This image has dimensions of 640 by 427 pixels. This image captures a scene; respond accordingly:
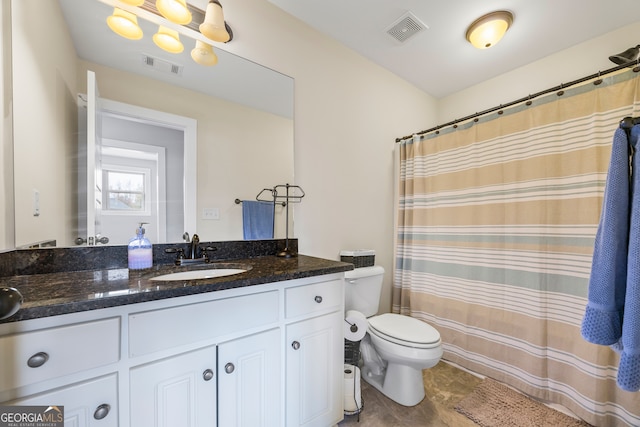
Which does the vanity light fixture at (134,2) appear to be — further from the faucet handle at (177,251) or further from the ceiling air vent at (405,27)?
the ceiling air vent at (405,27)

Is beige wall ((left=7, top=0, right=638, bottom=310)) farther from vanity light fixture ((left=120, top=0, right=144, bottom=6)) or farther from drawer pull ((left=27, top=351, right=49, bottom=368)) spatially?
drawer pull ((left=27, top=351, right=49, bottom=368))

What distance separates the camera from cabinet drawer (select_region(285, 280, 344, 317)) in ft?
3.49

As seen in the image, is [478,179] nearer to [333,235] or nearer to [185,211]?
[333,235]

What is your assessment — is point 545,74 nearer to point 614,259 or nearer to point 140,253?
point 614,259

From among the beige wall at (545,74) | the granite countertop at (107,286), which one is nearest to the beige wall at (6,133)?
the granite countertop at (107,286)

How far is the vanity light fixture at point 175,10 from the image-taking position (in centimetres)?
115

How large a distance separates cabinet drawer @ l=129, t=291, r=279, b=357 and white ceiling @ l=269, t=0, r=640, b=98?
1815mm

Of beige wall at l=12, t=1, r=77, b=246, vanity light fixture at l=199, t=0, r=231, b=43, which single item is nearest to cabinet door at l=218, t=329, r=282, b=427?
beige wall at l=12, t=1, r=77, b=246

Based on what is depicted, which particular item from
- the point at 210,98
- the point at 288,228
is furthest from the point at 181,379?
the point at 210,98

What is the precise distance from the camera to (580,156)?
1425mm

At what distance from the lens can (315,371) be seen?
1.13 metres

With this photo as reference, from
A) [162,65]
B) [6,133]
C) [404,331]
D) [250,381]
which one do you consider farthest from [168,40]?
[404,331]

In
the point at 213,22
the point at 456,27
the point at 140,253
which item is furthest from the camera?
the point at 456,27

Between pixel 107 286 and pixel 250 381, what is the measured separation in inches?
24.5
